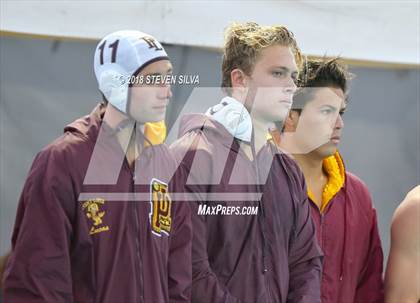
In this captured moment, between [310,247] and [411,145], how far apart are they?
1113 mm

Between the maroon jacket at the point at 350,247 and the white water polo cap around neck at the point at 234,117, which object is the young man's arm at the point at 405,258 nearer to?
the maroon jacket at the point at 350,247

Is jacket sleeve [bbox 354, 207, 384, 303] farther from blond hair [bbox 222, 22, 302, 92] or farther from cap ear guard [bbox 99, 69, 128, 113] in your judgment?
cap ear guard [bbox 99, 69, 128, 113]

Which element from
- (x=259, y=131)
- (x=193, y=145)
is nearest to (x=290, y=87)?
(x=259, y=131)

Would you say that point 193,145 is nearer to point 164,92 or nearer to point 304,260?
point 164,92

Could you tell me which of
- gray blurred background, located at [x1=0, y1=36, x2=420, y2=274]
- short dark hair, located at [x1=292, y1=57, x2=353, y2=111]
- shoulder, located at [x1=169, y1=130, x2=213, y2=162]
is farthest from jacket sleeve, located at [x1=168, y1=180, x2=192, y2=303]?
short dark hair, located at [x1=292, y1=57, x2=353, y2=111]

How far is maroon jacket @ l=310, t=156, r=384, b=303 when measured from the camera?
294cm

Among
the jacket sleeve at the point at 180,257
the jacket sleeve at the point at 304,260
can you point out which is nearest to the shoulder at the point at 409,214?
the jacket sleeve at the point at 304,260

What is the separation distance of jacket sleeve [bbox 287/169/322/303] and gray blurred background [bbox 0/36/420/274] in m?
0.59

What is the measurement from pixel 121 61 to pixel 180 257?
56 centimetres

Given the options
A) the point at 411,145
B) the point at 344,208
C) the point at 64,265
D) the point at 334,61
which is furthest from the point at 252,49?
the point at 411,145

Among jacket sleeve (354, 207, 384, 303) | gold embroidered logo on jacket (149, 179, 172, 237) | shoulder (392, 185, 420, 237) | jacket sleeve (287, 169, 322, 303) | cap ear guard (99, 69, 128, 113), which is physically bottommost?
jacket sleeve (354, 207, 384, 303)

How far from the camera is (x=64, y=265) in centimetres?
215

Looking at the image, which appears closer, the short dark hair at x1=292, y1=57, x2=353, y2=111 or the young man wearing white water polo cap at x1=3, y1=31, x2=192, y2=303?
the young man wearing white water polo cap at x1=3, y1=31, x2=192, y2=303

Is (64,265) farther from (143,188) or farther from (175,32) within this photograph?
(175,32)
